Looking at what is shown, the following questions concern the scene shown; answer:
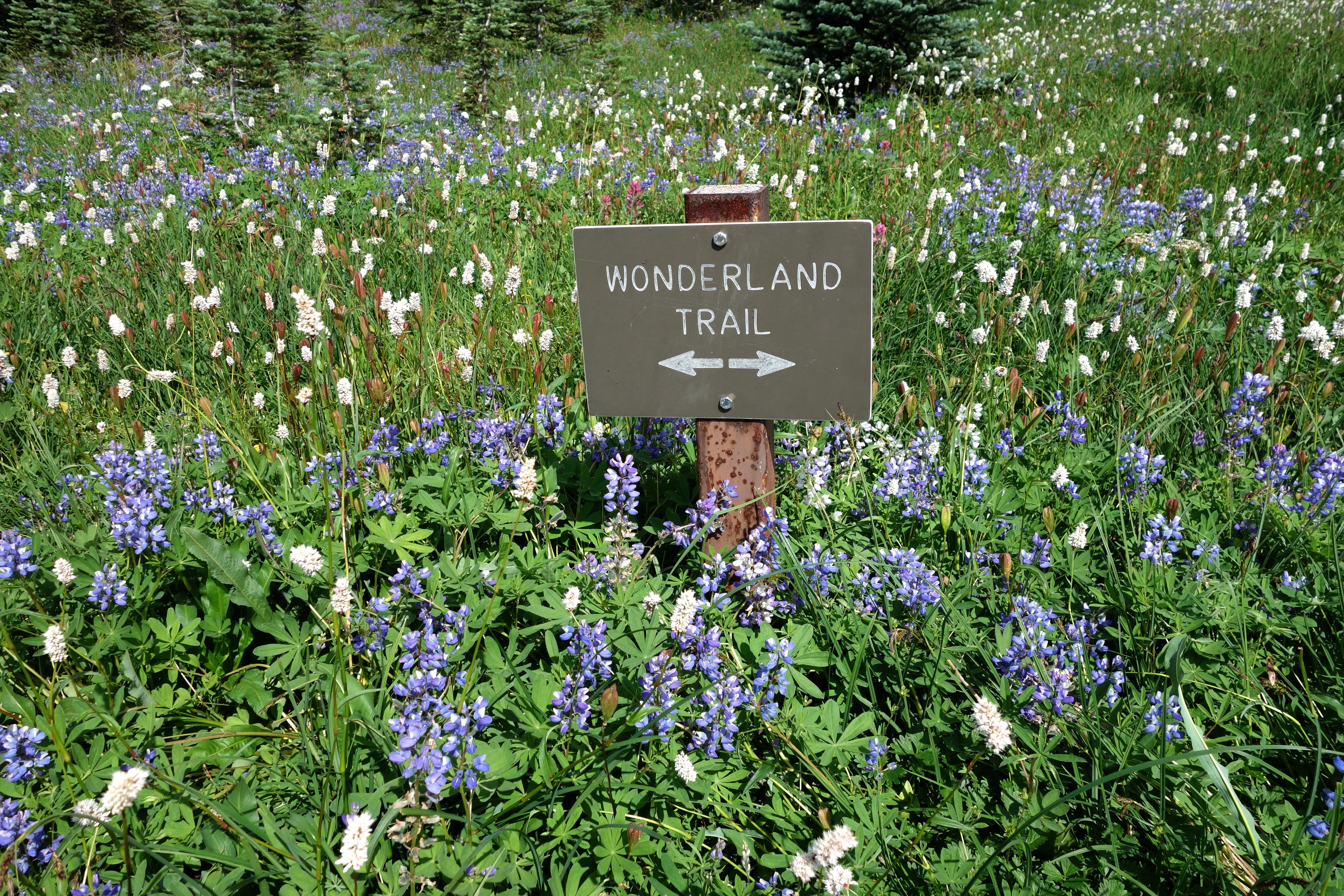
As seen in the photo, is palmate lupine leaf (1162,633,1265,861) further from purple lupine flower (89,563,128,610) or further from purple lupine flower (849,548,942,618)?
purple lupine flower (89,563,128,610)

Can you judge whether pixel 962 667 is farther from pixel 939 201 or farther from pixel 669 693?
pixel 939 201

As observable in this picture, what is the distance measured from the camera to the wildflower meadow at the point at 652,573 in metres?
1.52

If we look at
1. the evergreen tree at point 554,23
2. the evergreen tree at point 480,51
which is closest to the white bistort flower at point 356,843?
the evergreen tree at point 480,51

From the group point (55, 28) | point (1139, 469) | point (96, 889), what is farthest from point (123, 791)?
point (55, 28)

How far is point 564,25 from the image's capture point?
40.9 feet

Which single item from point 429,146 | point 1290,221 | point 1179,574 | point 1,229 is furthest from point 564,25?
point 1179,574

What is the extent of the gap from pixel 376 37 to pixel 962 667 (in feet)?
63.8

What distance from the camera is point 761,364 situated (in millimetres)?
2039

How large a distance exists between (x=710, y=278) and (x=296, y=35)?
7.80 metres

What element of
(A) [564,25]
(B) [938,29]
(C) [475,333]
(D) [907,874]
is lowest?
(D) [907,874]

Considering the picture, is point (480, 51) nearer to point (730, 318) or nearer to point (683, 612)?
point (730, 318)

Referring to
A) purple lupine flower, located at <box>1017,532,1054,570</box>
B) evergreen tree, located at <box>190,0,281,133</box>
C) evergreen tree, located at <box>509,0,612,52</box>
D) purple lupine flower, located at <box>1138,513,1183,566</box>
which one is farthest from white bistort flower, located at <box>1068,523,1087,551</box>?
evergreen tree, located at <box>509,0,612,52</box>

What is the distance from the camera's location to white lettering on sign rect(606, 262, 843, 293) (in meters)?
1.90

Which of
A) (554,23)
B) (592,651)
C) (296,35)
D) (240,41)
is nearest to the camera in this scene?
(592,651)
